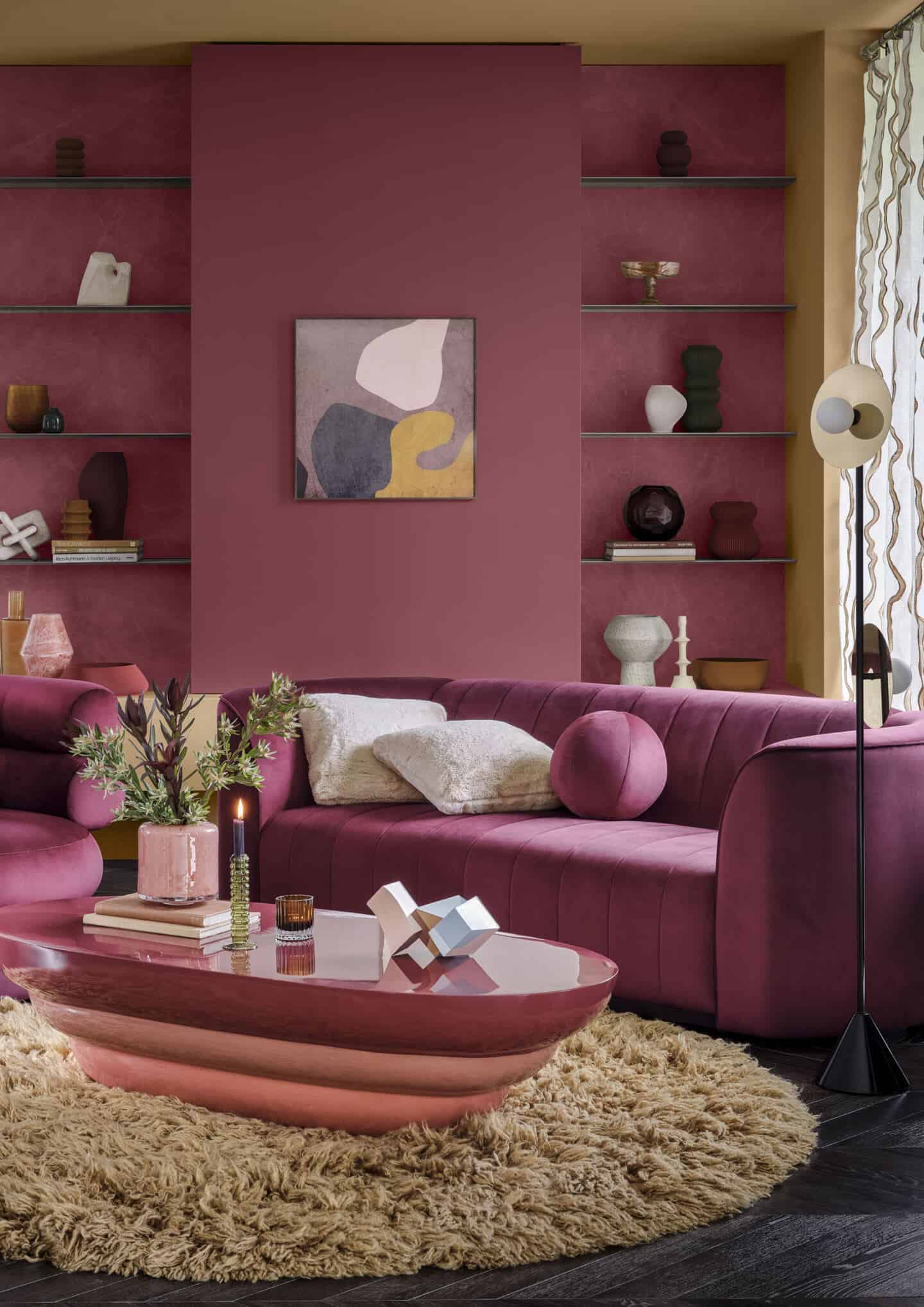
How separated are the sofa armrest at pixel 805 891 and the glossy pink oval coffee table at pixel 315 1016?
21.8 inches

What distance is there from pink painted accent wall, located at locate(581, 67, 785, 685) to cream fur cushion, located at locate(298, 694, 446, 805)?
2037 millimetres

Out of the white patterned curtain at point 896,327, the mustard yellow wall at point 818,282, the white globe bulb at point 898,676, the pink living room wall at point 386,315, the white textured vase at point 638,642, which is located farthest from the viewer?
the white textured vase at point 638,642

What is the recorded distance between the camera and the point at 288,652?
5.52 m

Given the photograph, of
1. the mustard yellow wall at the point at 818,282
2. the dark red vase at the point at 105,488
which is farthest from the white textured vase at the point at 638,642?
the dark red vase at the point at 105,488

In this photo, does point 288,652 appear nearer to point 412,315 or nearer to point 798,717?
point 412,315

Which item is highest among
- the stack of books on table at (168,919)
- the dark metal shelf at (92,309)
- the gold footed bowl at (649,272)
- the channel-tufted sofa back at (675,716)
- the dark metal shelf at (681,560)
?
the gold footed bowl at (649,272)

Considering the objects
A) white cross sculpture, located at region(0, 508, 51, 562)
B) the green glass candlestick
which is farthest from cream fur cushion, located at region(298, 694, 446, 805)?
white cross sculpture, located at region(0, 508, 51, 562)

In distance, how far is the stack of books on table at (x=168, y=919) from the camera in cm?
262

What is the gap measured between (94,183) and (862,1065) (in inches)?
182

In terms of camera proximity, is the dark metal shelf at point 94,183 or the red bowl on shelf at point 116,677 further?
the dark metal shelf at point 94,183

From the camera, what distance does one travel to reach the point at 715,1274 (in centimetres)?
200

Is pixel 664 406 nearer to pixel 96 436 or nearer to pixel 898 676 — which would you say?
pixel 96 436

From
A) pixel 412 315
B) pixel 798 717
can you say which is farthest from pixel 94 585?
pixel 798 717

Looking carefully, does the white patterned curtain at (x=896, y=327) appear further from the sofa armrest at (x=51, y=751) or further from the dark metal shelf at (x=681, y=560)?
the sofa armrest at (x=51, y=751)
